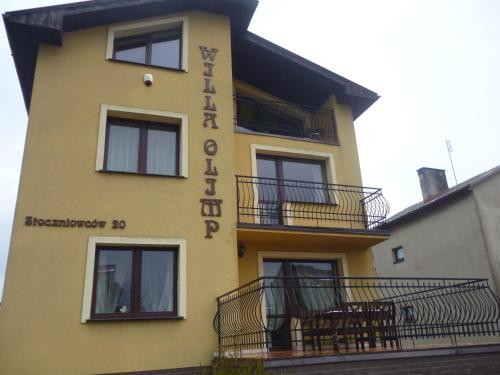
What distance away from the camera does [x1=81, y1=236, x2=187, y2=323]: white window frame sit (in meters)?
7.65

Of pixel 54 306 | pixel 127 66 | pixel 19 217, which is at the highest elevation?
pixel 127 66

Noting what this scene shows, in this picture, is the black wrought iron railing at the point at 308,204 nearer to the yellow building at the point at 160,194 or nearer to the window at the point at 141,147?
the yellow building at the point at 160,194

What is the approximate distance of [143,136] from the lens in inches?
380

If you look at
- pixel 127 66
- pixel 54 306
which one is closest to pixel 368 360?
pixel 54 306

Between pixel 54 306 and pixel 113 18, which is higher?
pixel 113 18

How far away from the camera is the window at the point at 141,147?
9.21m

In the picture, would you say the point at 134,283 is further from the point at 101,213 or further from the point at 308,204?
the point at 308,204

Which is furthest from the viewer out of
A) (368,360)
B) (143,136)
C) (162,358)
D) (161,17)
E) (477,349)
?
(161,17)

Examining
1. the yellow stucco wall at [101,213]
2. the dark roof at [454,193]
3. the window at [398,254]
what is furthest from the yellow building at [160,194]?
the window at [398,254]

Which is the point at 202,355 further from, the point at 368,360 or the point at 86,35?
the point at 86,35

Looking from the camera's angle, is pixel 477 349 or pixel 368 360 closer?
pixel 368 360

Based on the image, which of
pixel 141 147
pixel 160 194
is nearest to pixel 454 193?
pixel 160 194

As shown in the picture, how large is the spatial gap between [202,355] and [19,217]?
401 cm

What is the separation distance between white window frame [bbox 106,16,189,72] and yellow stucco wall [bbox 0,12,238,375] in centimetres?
16
